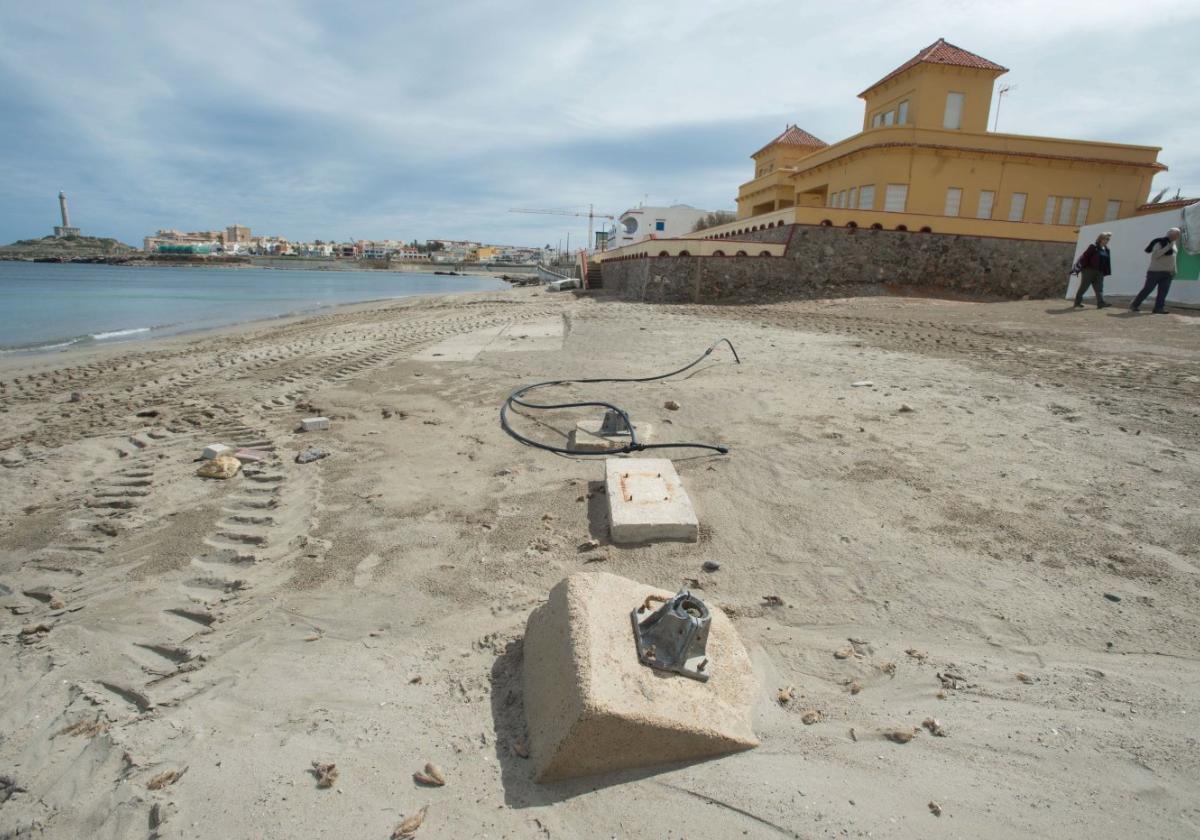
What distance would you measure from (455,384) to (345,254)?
18062 centimetres

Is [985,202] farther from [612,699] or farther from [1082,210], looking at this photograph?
[612,699]

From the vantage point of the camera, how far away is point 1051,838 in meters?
1.54

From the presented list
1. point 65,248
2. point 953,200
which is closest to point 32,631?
point 953,200

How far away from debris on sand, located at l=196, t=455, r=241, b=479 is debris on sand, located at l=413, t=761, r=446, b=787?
132 inches

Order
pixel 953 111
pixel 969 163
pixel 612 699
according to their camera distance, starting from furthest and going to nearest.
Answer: pixel 953 111 → pixel 969 163 → pixel 612 699

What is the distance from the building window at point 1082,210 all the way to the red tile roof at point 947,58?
564 centimetres

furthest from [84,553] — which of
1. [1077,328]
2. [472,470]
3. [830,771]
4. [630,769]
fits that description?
[1077,328]

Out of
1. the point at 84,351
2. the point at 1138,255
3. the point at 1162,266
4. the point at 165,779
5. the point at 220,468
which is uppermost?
the point at 1138,255

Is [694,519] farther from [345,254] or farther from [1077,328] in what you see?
[345,254]

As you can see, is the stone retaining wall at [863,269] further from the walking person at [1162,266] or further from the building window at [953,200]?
the walking person at [1162,266]

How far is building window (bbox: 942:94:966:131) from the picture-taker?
68.9 feet

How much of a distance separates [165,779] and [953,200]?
25433 mm

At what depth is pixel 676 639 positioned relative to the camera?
1993 millimetres

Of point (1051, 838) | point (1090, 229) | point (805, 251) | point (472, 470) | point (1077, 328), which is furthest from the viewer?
point (805, 251)
